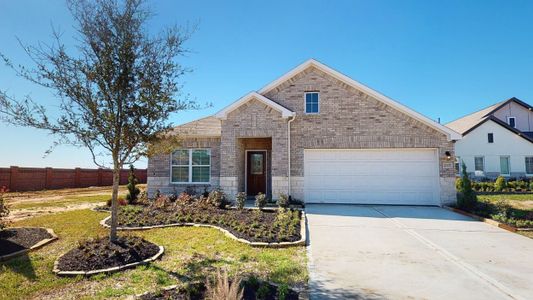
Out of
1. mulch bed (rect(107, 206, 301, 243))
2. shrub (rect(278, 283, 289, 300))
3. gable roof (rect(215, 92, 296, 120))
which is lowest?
shrub (rect(278, 283, 289, 300))

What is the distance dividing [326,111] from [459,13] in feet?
20.7

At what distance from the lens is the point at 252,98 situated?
13961mm

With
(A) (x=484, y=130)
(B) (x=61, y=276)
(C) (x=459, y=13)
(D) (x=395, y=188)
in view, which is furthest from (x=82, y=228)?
(A) (x=484, y=130)

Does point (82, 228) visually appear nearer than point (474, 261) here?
No

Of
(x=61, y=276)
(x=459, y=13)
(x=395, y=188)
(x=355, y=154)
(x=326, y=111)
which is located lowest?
(x=61, y=276)

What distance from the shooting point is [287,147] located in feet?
45.2

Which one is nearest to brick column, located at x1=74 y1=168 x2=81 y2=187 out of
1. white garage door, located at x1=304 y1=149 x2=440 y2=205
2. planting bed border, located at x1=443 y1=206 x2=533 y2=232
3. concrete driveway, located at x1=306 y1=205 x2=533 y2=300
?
white garage door, located at x1=304 y1=149 x2=440 y2=205

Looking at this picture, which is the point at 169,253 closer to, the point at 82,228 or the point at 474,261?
the point at 82,228

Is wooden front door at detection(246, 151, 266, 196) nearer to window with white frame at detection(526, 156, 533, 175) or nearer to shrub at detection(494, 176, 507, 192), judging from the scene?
shrub at detection(494, 176, 507, 192)

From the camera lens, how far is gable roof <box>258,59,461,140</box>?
13.5m

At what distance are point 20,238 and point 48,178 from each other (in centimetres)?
2123

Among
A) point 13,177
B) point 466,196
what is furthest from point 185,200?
point 13,177

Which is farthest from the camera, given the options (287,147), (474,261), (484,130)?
(484,130)

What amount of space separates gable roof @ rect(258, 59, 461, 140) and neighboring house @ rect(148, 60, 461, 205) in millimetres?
44
